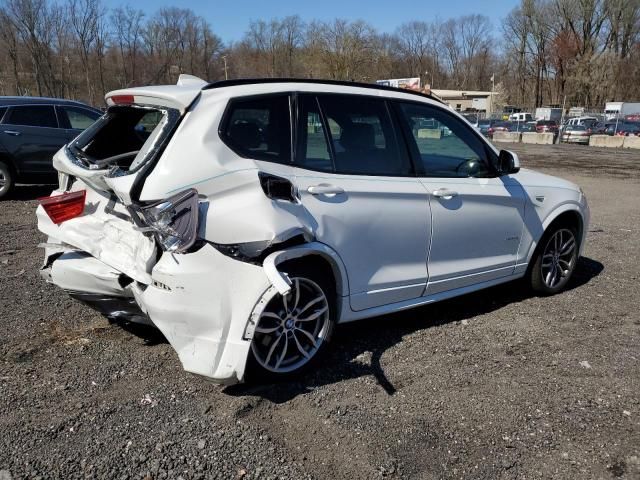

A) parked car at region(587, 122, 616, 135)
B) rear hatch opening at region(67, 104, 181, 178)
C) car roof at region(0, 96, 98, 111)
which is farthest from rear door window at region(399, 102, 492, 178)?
parked car at region(587, 122, 616, 135)

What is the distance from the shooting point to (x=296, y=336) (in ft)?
11.3

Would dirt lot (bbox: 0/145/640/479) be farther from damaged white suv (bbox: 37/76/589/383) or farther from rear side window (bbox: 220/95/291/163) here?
rear side window (bbox: 220/95/291/163)

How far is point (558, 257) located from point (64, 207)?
13.8 feet

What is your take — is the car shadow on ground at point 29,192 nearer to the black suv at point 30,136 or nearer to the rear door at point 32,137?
the black suv at point 30,136

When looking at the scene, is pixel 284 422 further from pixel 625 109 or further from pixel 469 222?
pixel 625 109

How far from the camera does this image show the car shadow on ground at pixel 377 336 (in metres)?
3.40

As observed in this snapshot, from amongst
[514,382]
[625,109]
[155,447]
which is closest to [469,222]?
[514,382]

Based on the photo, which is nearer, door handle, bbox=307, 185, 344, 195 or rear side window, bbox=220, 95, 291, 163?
rear side window, bbox=220, 95, 291, 163

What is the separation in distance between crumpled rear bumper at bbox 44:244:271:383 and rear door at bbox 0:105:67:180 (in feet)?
26.2

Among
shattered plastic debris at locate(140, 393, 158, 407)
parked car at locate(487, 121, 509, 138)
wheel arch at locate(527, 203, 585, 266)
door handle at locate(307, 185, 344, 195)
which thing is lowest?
parked car at locate(487, 121, 509, 138)

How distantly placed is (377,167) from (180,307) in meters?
1.64

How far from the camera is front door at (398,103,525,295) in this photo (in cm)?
402

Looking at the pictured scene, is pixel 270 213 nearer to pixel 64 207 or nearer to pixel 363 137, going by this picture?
pixel 363 137

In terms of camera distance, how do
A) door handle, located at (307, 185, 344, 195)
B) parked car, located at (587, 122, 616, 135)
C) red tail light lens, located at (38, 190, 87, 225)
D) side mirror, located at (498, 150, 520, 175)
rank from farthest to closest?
parked car, located at (587, 122, 616, 135)
side mirror, located at (498, 150, 520, 175)
red tail light lens, located at (38, 190, 87, 225)
door handle, located at (307, 185, 344, 195)
